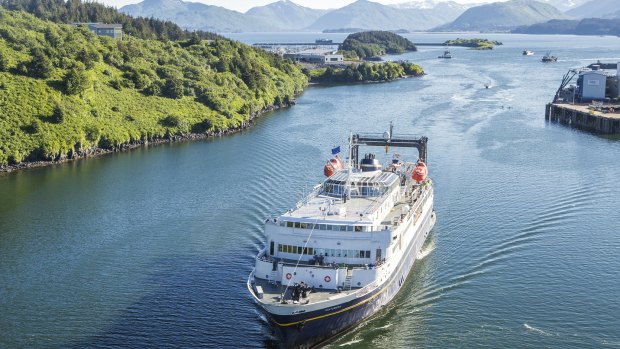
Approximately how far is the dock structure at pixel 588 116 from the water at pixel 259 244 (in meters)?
4.80

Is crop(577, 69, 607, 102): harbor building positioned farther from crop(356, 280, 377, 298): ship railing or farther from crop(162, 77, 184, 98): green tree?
crop(356, 280, 377, 298): ship railing

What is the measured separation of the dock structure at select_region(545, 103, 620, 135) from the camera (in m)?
77.2

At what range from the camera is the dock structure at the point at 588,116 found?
77.2 metres

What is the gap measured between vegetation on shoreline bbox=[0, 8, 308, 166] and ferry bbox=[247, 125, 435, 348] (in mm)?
36049

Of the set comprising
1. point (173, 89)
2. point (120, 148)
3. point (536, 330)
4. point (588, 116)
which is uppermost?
point (173, 89)

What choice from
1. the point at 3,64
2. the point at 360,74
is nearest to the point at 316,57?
the point at 360,74

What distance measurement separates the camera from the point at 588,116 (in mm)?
81188

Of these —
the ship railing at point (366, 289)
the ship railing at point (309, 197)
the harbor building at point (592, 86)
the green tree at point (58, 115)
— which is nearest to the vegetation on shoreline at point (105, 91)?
the green tree at point (58, 115)

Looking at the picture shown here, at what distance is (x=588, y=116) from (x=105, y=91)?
5558cm

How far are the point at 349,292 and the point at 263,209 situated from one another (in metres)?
17.1

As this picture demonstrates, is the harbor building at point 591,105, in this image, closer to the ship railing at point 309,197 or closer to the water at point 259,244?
the water at point 259,244

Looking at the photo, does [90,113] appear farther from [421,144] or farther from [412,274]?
[412,274]

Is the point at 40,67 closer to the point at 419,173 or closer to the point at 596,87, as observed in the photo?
the point at 419,173

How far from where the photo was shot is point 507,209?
45.2 metres
